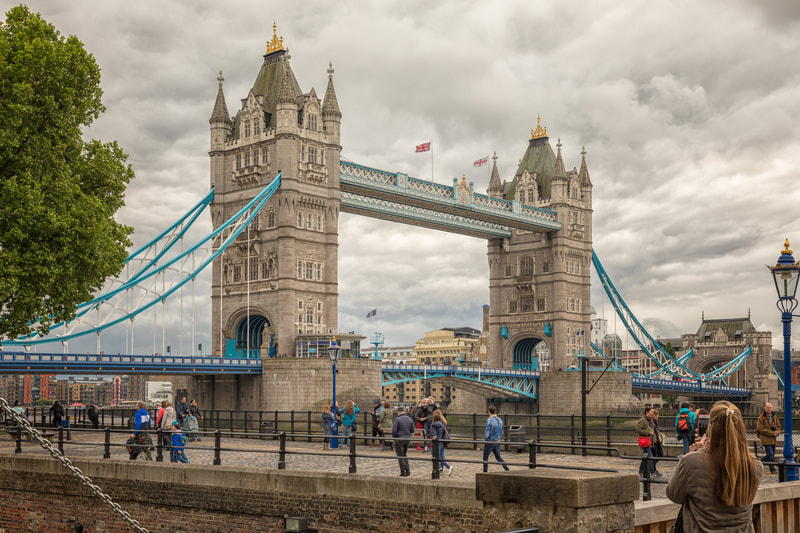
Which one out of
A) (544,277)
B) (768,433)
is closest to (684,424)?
(768,433)

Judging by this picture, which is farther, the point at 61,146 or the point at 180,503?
the point at 61,146

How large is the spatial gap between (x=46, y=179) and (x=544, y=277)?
67260 mm

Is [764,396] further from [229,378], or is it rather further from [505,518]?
[505,518]

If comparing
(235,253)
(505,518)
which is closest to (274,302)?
(235,253)

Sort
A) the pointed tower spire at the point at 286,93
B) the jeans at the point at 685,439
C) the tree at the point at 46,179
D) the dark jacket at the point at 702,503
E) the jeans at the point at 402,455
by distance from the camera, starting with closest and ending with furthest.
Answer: the dark jacket at the point at 702,503, the jeans at the point at 402,455, the jeans at the point at 685,439, the tree at the point at 46,179, the pointed tower spire at the point at 286,93

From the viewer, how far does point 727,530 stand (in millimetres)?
6051

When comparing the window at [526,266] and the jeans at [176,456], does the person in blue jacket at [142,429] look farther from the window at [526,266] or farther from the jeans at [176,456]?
the window at [526,266]

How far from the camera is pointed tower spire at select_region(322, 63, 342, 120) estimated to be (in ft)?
214

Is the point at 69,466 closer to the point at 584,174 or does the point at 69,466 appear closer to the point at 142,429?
the point at 142,429

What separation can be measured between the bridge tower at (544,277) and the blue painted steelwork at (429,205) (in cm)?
320

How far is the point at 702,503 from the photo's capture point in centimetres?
605

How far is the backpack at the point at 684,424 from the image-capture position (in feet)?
67.9

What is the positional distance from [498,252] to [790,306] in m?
73.6

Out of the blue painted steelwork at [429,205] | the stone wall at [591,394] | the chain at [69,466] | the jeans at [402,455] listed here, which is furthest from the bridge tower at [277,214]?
the chain at [69,466]
